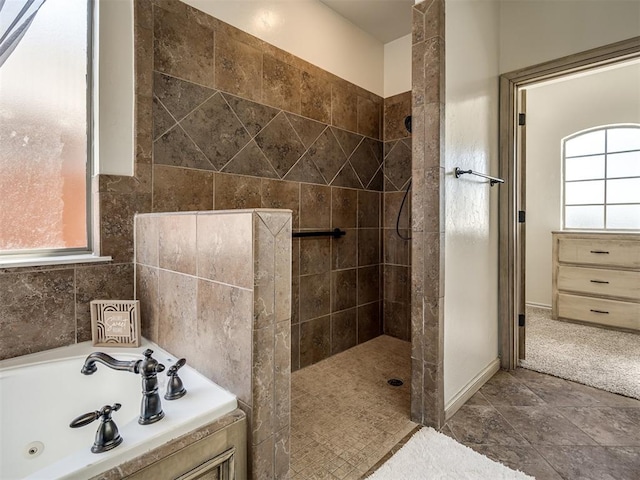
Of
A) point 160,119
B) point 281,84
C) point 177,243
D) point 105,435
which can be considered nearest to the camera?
point 105,435

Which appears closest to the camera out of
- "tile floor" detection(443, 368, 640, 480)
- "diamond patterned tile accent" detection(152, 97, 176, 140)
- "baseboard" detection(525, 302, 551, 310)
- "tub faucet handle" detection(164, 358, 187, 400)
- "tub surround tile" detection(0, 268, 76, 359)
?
"tub faucet handle" detection(164, 358, 187, 400)

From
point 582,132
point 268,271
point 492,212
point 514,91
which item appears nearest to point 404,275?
point 492,212

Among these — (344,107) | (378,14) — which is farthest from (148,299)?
(378,14)

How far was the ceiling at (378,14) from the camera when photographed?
2482 mm

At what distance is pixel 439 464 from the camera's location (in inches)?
56.8

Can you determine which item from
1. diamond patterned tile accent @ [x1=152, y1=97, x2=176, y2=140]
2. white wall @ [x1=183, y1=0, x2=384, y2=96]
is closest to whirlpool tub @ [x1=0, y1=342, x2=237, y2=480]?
diamond patterned tile accent @ [x1=152, y1=97, x2=176, y2=140]

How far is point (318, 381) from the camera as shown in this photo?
2.22 m

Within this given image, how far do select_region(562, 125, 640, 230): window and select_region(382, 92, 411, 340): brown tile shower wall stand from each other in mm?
2365

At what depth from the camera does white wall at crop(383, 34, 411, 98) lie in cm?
292

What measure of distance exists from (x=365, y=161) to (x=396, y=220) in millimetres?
601

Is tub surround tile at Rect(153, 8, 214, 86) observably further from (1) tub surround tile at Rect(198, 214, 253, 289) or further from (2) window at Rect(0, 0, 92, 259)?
(1) tub surround tile at Rect(198, 214, 253, 289)

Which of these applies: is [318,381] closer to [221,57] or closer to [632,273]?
[221,57]

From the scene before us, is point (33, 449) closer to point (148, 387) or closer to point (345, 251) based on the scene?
point (148, 387)

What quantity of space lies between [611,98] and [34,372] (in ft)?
17.2
